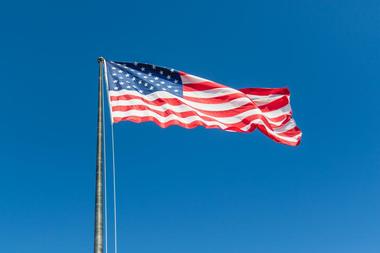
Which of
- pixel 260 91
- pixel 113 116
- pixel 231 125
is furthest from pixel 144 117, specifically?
pixel 260 91

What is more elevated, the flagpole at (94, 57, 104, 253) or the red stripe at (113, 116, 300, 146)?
the red stripe at (113, 116, 300, 146)

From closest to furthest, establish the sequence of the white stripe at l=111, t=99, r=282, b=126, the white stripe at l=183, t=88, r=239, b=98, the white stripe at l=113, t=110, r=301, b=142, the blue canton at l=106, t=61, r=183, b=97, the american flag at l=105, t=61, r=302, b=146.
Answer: the white stripe at l=113, t=110, r=301, b=142, the white stripe at l=111, t=99, r=282, b=126, the american flag at l=105, t=61, r=302, b=146, the blue canton at l=106, t=61, r=183, b=97, the white stripe at l=183, t=88, r=239, b=98

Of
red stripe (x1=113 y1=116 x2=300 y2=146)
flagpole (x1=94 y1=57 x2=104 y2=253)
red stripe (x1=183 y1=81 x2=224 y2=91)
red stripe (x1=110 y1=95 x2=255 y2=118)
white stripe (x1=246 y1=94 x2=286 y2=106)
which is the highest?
red stripe (x1=183 y1=81 x2=224 y2=91)

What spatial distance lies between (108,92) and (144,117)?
1572 mm

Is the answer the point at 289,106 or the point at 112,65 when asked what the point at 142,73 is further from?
the point at 289,106

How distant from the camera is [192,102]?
20.7 meters

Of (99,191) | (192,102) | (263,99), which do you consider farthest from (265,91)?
(99,191)

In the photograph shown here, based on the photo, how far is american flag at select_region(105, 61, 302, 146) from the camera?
18.6 m

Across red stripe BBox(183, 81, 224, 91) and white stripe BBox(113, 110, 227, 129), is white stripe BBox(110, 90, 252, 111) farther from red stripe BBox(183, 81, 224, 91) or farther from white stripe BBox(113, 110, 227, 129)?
white stripe BBox(113, 110, 227, 129)

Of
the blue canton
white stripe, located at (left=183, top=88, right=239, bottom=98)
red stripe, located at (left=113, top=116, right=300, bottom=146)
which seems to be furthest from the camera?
white stripe, located at (left=183, top=88, right=239, bottom=98)

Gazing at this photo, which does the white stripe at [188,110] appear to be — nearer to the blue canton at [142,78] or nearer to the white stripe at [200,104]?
the white stripe at [200,104]

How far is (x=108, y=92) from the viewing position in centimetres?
1819

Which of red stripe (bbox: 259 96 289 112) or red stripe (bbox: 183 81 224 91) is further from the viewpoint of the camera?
red stripe (bbox: 259 96 289 112)

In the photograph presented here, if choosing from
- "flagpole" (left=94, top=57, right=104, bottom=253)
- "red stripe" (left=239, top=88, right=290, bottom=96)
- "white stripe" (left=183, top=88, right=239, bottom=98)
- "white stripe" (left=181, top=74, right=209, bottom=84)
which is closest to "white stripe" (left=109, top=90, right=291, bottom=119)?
"white stripe" (left=183, top=88, right=239, bottom=98)
